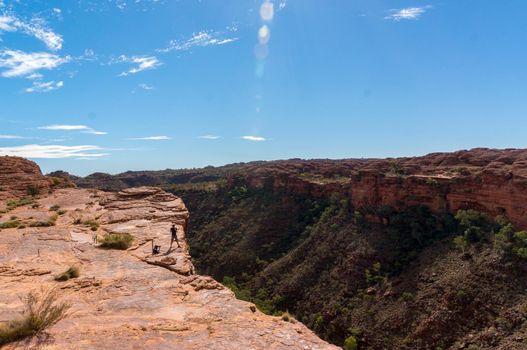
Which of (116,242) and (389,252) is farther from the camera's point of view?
(389,252)

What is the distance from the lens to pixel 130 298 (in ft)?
25.0

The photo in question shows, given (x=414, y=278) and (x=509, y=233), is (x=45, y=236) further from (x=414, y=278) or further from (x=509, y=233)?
(x=509, y=233)

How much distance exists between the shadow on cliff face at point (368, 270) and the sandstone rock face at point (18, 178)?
23.9 metres

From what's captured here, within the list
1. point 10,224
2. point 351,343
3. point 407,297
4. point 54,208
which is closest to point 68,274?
point 10,224

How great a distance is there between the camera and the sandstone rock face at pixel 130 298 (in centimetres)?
593

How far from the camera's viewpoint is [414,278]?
1283 inches

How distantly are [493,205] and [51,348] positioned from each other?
123ft

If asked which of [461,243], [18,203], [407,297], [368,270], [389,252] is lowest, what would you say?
[407,297]

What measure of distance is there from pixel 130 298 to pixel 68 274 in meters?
2.12

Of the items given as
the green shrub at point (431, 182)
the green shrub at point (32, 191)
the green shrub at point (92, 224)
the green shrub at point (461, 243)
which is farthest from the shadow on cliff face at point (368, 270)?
the green shrub at point (32, 191)

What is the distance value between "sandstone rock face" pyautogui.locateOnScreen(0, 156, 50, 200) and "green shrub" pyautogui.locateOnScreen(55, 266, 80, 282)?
16232 millimetres

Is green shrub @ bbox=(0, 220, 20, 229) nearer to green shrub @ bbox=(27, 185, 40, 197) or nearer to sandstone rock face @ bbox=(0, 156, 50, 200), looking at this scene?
sandstone rock face @ bbox=(0, 156, 50, 200)

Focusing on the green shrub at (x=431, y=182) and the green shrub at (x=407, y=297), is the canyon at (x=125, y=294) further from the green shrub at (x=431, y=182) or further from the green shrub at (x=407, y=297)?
the green shrub at (x=431, y=182)

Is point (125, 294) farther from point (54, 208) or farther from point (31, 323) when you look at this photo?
point (54, 208)
